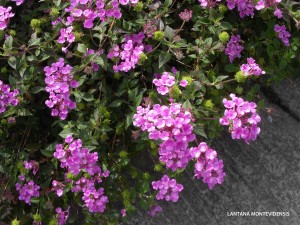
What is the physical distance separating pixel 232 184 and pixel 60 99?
863 millimetres

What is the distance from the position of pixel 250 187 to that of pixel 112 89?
750 mm

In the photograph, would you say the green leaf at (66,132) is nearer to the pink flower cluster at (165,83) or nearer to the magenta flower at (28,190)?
the magenta flower at (28,190)

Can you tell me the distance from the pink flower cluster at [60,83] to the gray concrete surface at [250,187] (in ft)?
2.10

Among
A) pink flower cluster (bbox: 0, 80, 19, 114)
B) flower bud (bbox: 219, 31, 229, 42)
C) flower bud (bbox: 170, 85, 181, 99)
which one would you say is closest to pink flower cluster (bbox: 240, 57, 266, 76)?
flower bud (bbox: 219, 31, 229, 42)

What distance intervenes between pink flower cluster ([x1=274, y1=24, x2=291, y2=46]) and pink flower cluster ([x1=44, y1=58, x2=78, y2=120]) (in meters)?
0.79

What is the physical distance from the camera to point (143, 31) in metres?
1.66

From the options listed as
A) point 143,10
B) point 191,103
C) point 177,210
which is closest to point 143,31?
point 143,10

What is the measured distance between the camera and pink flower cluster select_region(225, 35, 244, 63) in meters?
1.78

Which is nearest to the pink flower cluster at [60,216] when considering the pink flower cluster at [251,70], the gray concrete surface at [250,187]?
the gray concrete surface at [250,187]

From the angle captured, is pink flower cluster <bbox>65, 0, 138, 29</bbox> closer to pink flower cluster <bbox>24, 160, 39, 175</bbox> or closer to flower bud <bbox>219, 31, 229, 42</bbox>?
flower bud <bbox>219, 31, 229, 42</bbox>

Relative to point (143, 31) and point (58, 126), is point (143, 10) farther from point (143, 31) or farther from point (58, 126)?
point (58, 126)

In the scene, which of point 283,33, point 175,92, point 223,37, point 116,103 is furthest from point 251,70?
point 116,103

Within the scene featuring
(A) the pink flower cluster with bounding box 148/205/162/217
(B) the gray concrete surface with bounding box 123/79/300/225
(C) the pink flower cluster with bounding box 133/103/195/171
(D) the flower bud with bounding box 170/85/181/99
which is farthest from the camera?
(B) the gray concrete surface with bounding box 123/79/300/225

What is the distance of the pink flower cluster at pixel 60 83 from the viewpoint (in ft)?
5.08
